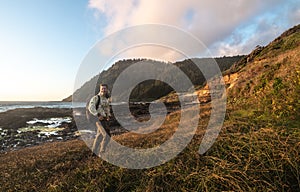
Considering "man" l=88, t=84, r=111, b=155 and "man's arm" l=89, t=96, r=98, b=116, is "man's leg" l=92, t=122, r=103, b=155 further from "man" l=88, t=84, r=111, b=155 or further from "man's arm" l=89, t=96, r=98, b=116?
"man's arm" l=89, t=96, r=98, b=116

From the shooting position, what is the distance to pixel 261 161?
5.29m

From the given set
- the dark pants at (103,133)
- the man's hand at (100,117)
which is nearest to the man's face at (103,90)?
the man's hand at (100,117)

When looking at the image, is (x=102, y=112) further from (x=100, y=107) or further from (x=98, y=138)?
(x=98, y=138)

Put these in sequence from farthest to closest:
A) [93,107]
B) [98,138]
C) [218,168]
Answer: [98,138], [93,107], [218,168]

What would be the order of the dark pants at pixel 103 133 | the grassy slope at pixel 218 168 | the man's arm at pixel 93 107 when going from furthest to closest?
the dark pants at pixel 103 133, the man's arm at pixel 93 107, the grassy slope at pixel 218 168

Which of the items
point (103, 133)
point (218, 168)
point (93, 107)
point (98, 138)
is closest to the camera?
point (218, 168)

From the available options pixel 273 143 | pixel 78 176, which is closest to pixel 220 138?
pixel 273 143

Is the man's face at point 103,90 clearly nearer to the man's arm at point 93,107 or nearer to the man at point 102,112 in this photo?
the man at point 102,112

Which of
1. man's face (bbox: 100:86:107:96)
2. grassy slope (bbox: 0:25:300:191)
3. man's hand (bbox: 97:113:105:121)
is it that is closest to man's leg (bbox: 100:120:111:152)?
man's hand (bbox: 97:113:105:121)

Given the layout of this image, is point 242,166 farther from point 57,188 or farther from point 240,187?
point 57,188

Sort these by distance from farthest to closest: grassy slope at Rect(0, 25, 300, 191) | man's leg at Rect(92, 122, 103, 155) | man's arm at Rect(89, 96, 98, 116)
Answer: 1. man's leg at Rect(92, 122, 103, 155)
2. man's arm at Rect(89, 96, 98, 116)
3. grassy slope at Rect(0, 25, 300, 191)

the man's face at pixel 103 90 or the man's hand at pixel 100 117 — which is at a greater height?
the man's face at pixel 103 90

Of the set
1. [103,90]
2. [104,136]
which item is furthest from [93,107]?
[104,136]

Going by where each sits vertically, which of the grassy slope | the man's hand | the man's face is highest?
the man's face
